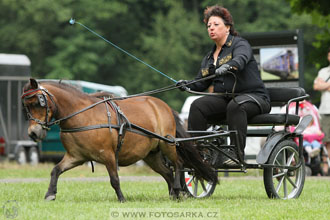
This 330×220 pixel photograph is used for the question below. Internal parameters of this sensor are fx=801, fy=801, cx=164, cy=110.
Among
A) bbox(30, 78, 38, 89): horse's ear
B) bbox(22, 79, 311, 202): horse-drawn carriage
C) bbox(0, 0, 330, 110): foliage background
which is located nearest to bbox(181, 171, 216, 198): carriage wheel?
bbox(22, 79, 311, 202): horse-drawn carriage

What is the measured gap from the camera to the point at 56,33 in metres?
39.1

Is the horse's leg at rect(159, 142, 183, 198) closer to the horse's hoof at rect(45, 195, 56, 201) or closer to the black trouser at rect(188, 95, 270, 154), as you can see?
the black trouser at rect(188, 95, 270, 154)

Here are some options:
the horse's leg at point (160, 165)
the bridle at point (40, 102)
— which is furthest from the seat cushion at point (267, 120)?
the bridle at point (40, 102)

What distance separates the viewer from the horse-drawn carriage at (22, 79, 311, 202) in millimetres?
9148

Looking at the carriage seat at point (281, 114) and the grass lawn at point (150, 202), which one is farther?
the carriage seat at point (281, 114)

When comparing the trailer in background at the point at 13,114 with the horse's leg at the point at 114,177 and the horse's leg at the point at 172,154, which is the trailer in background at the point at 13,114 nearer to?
the horse's leg at the point at 172,154

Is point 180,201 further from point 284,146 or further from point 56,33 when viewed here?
point 56,33

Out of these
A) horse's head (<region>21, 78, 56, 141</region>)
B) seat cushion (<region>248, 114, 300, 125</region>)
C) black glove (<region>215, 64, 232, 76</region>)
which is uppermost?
black glove (<region>215, 64, 232, 76</region>)

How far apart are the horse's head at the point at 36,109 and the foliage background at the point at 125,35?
27.6 meters

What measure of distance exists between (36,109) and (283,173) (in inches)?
124

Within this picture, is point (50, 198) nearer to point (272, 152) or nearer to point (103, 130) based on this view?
point (103, 130)

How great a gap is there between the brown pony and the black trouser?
15.9 inches

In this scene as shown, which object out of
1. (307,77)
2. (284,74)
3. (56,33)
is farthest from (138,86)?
(284,74)

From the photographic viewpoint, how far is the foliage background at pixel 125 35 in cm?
3819
